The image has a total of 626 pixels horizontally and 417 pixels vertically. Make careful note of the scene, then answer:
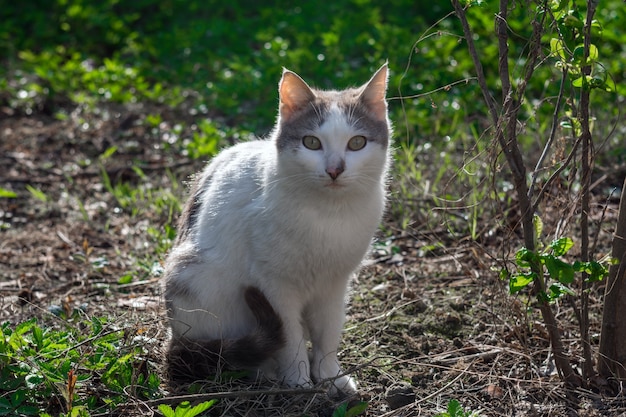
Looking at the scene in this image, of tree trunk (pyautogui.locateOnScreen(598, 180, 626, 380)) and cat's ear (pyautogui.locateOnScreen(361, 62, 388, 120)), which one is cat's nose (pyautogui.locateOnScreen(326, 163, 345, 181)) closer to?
cat's ear (pyautogui.locateOnScreen(361, 62, 388, 120))

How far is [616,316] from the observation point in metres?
2.89

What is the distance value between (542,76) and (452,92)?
2.46ft

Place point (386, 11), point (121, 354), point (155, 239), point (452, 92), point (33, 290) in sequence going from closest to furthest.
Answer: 1. point (121, 354)
2. point (33, 290)
3. point (155, 239)
4. point (452, 92)
5. point (386, 11)

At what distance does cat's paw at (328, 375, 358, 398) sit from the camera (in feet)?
10.1

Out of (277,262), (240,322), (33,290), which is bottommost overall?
(33,290)

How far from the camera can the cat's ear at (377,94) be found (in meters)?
3.09

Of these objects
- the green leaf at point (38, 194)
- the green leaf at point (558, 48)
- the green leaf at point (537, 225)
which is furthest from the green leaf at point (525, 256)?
the green leaf at point (38, 194)

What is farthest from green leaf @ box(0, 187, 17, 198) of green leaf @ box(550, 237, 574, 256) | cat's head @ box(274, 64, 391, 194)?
green leaf @ box(550, 237, 574, 256)

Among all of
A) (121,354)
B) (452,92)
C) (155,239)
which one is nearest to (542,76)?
(452,92)

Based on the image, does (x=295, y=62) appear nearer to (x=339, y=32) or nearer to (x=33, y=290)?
(x=339, y=32)

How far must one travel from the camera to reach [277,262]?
2984 millimetres

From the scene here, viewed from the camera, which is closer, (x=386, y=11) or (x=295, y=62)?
(x=295, y=62)

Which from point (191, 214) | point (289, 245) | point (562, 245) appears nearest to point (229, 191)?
point (191, 214)

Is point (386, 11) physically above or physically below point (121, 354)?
above
